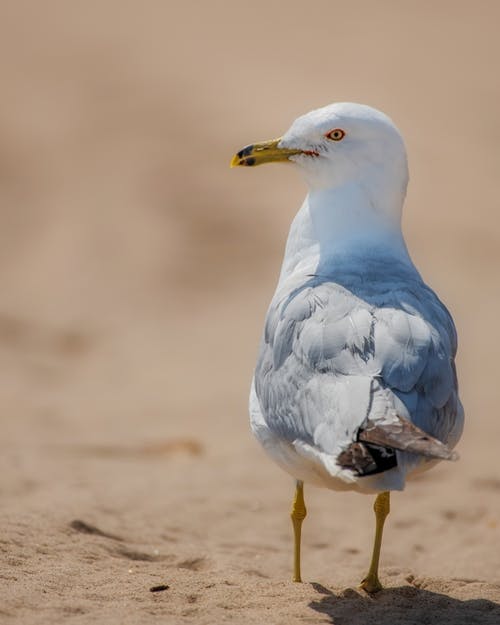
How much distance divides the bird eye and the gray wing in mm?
840

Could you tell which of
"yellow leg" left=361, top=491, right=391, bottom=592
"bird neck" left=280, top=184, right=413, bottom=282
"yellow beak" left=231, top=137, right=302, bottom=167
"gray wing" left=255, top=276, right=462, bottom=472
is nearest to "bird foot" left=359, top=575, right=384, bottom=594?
"yellow leg" left=361, top=491, right=391, bottom=592

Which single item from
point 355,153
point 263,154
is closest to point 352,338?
point 355,153

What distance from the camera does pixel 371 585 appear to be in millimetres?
5285

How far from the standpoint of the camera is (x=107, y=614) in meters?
4.59

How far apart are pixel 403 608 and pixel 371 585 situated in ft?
1.09

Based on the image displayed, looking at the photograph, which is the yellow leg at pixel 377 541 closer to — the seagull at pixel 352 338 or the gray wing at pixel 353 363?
the seagull at pixel 352 338

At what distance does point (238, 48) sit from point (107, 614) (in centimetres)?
1658

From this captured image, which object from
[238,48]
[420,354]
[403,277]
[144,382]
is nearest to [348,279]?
[403,277]

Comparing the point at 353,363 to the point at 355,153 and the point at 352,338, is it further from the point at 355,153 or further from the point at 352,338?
the point at 355,153

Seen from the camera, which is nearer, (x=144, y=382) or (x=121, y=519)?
(x=121, y=519)

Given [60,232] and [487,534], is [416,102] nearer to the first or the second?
[60,232]

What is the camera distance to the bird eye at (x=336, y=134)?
228 inches

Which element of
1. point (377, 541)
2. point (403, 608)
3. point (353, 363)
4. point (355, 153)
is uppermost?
point (355, 153)

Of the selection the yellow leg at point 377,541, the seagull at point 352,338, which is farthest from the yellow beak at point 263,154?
the yellow leg at point 377,541
